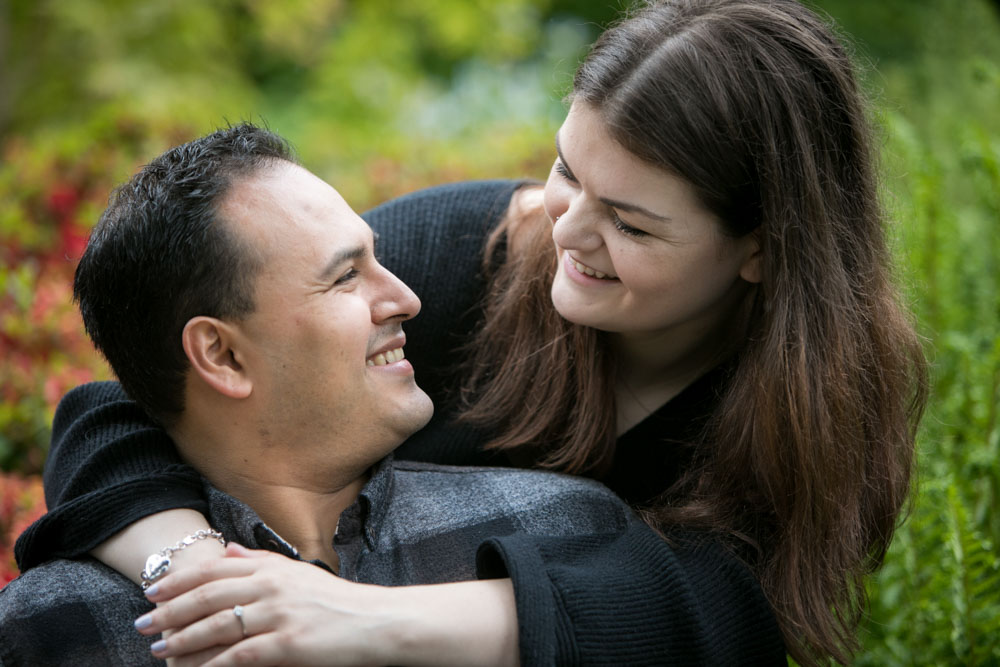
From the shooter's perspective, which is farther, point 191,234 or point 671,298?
point 671,298

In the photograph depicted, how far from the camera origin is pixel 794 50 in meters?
2.39

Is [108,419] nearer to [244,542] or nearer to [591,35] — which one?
[244,542]

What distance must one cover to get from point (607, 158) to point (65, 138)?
416 cm

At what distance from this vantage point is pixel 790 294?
2471 mm

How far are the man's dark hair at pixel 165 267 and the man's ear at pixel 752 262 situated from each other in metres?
1.18

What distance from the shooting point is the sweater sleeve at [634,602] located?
80.6 inches

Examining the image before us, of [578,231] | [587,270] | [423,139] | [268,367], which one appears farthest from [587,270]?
[423,139]

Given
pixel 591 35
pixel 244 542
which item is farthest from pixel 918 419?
pixel 591 35

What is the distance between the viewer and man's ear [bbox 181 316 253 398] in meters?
2.27

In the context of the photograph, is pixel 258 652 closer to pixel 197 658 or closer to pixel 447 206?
pixel 197 658

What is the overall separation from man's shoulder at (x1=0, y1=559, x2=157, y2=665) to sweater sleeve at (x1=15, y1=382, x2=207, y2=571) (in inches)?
2.8

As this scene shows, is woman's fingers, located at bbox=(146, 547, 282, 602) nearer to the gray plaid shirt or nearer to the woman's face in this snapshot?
the gray plaid shirt

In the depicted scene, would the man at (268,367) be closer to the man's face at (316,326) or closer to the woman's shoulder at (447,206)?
the man's face at (316,326)

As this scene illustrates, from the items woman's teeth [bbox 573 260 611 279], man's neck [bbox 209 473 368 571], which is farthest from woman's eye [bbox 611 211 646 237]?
man's neck [bbox 209 473 368 571]
